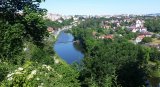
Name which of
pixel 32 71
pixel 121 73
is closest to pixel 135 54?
pixel 121 73

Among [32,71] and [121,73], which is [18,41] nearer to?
[32,71]

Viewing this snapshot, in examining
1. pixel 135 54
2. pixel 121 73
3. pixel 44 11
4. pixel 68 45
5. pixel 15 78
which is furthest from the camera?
pixel 68 45

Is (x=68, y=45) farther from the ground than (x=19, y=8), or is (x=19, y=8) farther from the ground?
(x=19, y=8)

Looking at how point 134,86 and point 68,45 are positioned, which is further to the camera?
point 68,45

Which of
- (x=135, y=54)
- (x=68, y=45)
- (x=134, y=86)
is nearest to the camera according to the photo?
(x=134, y=86)

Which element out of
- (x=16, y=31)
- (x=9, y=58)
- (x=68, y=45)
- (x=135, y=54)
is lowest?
(x=68, y=45)

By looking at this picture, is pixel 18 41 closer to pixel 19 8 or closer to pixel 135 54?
pixel 19 8

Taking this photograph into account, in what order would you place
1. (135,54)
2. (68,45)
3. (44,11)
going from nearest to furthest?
(44,11)
(135,54)
(68,45)

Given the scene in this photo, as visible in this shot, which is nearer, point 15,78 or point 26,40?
point 15,78

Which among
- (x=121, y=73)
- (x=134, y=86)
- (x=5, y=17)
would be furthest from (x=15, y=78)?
(x=121, y=73)

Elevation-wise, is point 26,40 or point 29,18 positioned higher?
point 29,18
